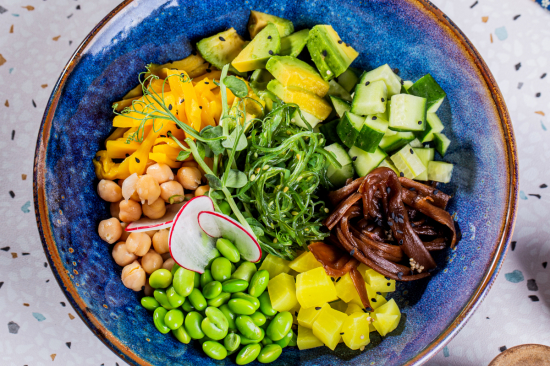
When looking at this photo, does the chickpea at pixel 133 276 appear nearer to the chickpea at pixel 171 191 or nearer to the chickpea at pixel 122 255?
the chickpea at pixel 122 255

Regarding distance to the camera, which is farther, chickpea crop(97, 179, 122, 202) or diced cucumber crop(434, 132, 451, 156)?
diced cucumber crop(434, 132, 451, 156)

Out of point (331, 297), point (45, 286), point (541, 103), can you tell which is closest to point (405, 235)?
point (331, 297)

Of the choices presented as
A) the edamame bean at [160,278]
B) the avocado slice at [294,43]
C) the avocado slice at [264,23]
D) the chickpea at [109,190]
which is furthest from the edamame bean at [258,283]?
the avocado slice at [264,23]

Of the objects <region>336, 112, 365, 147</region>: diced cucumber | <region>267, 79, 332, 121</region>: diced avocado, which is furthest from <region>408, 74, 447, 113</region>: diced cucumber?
<region>267, 79, 332, 121</region>: diced avocado

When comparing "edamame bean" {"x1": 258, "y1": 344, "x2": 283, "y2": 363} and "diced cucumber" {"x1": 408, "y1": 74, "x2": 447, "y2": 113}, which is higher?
"diced cucumber" {"x1": 408, "y1": 74, "x2": 447, "y2": 113}

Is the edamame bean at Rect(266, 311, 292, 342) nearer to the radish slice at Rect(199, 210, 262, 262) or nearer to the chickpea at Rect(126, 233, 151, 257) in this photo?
the radish slice at Rect(199, 210, 262, 262)

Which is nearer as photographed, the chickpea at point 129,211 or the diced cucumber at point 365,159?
the chickpea at point 129,211
